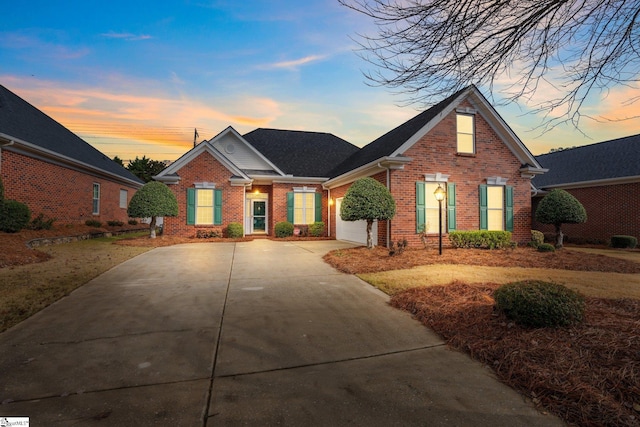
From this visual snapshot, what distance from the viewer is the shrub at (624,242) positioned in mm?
12969

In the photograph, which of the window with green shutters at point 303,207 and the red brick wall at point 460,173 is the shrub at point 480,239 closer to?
the red brick wall at point 460,173

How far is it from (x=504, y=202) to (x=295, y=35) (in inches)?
459

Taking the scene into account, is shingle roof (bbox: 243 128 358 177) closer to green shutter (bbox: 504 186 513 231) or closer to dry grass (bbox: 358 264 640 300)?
A: green shutter (bbox: 504 186 513 231)

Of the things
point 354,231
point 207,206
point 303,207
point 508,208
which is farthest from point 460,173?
point 207,206

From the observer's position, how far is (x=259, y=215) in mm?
18906

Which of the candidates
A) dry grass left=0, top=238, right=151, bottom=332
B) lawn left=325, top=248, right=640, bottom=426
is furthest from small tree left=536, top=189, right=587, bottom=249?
dry grass left=0, top=238, right=151, bottom=332

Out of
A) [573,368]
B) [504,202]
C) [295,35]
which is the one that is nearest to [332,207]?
[504,202]

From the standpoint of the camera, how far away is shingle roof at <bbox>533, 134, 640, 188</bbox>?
14.8 m

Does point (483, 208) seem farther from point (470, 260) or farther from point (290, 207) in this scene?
point (290, 207)

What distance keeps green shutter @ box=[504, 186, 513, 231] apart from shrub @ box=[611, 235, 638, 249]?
5.61 m

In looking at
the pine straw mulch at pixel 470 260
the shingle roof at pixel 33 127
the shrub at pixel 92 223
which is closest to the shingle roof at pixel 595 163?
the pine straw mulch at pixel 470 260

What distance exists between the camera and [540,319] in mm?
3230

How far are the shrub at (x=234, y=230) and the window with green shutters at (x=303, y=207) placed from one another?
2.97 m

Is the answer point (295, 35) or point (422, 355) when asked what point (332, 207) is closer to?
point (295, 35)
